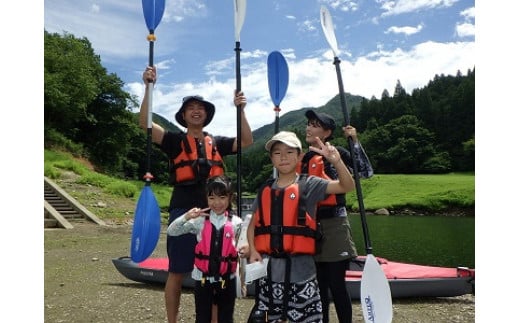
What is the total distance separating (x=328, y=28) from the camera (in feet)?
11.9

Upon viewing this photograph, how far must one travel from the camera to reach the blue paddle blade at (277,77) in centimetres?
402

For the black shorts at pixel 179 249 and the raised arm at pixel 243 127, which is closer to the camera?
the black shorts at pixel 179 249

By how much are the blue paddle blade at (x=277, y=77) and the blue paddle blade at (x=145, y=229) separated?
162 cm

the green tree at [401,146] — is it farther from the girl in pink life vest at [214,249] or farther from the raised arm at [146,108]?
the girl in pink life vest at [214,249]

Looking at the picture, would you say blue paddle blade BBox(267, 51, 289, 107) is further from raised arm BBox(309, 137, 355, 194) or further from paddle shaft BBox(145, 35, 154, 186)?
raised arm BBox(309, 137, 355, 194)

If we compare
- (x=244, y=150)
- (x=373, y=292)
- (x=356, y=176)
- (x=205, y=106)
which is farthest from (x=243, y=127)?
(x=244, y=150)

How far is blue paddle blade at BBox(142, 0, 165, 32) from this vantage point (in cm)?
334

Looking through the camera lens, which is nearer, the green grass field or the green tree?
the green grass field

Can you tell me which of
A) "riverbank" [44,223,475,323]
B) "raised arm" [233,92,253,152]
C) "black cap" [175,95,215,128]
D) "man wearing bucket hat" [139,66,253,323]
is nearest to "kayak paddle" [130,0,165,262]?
"man wearing bucket hat" [139,66,253,323]

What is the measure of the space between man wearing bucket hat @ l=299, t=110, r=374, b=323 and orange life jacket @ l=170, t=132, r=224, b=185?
623 mm

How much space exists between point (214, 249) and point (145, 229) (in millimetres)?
669

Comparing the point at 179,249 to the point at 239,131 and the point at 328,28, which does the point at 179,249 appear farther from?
the point at 328,28

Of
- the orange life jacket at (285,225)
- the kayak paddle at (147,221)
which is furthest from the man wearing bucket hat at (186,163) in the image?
the orange life jacket at (285,225)

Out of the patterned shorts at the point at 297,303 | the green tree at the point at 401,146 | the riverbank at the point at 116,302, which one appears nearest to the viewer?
the patterned shorts at the point at 297,303
